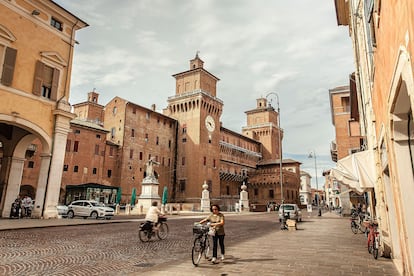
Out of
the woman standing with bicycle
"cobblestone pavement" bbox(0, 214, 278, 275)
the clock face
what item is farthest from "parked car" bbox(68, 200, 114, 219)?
the clock face

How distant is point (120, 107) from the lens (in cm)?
4628

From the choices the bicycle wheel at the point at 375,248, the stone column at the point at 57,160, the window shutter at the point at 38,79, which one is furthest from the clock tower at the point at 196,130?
the bicycle wheel at the point at 375,248

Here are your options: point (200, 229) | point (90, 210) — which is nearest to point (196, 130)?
point (90, 210)

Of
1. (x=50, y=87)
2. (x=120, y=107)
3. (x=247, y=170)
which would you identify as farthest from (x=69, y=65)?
(x=247, y=170)

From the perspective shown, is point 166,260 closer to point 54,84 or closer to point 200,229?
point 200,229

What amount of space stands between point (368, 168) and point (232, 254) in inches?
211

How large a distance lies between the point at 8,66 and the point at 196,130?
3586cm

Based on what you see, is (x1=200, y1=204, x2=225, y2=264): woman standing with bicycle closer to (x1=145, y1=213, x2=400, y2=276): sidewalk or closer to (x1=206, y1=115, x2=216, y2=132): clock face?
(x1=145, y1=213, x2=400, y2=276): sidewalk

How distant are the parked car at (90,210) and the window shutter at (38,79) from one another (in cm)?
977

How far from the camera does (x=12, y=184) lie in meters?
18.9

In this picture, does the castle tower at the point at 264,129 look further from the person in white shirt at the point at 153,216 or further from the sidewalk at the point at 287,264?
the sidewalk at the point at 287,264

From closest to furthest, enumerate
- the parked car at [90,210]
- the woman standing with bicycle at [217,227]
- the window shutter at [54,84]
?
the woman standing with bicycle at [217,227], the window shutter at [54,84], the parked car at [90,210]

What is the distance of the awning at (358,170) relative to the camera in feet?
30.3

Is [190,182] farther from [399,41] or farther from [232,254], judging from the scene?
[399,41]
